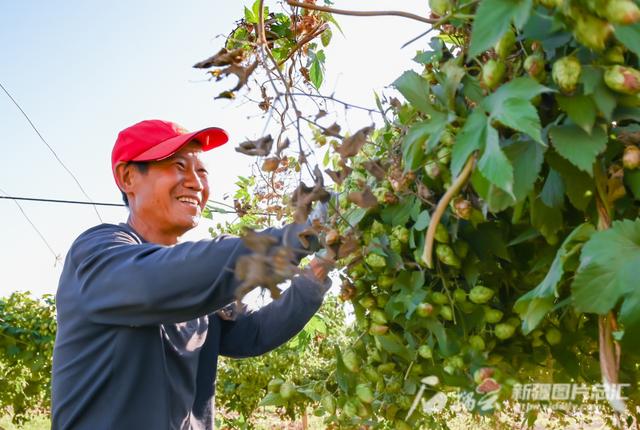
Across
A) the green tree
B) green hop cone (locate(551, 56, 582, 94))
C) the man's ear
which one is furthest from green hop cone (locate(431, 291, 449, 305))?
the man's ear

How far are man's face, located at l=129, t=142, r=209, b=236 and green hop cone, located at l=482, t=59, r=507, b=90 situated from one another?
122 centimetres

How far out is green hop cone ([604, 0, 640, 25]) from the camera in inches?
20.0

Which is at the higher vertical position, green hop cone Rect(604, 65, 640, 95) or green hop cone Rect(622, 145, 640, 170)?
green hop cone Rect(604, 65, 640, 95)

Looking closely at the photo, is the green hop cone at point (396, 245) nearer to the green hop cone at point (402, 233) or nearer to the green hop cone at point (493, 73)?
the green hop cone at point (402, 233)

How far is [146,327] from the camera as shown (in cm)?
157

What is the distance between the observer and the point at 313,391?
1077 mm

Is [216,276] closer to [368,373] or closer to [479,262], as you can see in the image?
[368,373]

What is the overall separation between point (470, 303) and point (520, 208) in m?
0.22

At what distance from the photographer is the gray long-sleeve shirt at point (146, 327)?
48.5 inches

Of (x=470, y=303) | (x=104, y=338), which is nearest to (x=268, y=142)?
(x=470, y=303)

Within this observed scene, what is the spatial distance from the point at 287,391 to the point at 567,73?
74 cm

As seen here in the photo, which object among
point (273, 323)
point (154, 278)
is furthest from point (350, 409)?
point (273, 323)

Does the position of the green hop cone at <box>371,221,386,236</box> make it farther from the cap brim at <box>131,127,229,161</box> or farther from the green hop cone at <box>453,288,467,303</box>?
the cap brim at <box>131,127,229,161</box>

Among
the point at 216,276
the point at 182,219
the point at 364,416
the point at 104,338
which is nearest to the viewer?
the point at 364,416
